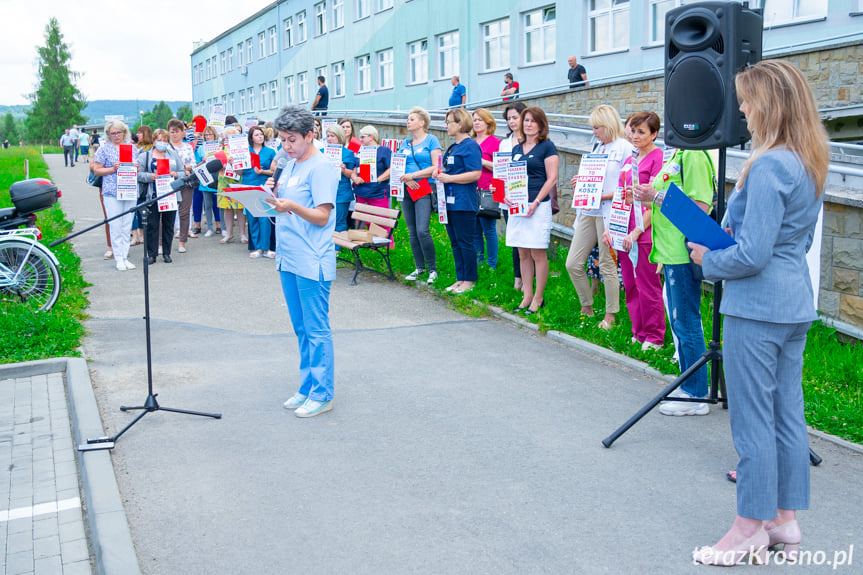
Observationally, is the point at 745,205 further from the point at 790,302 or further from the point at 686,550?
the point at 686,550

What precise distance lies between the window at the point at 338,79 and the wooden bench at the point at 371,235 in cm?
3046

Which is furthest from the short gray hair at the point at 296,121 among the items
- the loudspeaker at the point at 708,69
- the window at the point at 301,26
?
the window at the point at 301,26

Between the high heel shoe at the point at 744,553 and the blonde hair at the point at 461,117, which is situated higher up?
the blonde hair at the point at 461,117

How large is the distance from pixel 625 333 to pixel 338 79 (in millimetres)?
36134

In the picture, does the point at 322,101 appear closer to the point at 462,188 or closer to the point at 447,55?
the point at 447,55

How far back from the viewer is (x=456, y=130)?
9.84 metres

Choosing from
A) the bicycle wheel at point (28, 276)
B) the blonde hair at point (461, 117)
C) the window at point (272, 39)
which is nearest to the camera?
the bicycle wheel at point (28, 276)

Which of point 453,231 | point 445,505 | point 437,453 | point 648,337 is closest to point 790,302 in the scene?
point 445,505

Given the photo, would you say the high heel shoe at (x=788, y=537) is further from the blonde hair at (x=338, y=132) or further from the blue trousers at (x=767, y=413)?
the blonde hair at (x=338, y=132)

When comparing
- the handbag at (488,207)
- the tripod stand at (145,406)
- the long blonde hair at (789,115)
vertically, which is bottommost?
the tripod stand at (145,406)

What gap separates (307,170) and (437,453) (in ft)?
7.01

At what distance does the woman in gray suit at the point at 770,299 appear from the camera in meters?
3.46

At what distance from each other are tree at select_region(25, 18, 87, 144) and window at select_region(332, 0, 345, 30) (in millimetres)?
65728

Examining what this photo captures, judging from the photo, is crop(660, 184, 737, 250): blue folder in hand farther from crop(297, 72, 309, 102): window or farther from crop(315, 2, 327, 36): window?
crop(297, 72, 309, 102): window
